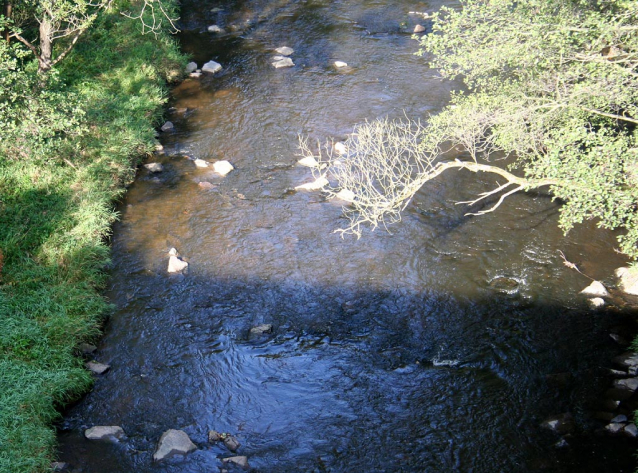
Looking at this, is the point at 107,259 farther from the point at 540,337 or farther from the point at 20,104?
the point at 540,337

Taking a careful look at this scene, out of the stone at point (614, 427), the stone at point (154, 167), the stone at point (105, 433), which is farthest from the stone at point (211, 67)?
the stone at point (614, 427)

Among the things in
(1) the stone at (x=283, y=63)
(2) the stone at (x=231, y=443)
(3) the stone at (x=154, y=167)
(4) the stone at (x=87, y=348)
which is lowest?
(2) the stone at (x=231, y=443)

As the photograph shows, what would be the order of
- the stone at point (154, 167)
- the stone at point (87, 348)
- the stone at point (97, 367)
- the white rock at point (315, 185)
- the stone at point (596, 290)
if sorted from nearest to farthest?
the stone at point (97, 367), the stone at point (87, 348), the stone at point (596, 290), the white rock at point (315, 185), the stone at point (154, 167)

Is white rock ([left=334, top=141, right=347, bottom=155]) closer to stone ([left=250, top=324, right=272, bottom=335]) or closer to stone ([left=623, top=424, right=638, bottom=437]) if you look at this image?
stone ([left=250, top=324, right=272, bottom=335])

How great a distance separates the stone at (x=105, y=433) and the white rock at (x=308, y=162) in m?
6.82

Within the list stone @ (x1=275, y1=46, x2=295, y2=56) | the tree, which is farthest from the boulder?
stone @ (x1=275, y1=46, x2=295, y2=56)

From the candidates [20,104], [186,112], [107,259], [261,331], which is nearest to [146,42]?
[186,112]

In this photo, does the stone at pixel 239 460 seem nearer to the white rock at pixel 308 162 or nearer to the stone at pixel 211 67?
the white rock at pixel 308 162

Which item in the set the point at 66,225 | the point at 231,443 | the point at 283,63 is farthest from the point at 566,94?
the point at 283,63

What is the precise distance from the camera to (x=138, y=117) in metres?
13.1

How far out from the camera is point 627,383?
24.8 ft

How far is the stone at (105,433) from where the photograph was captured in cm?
685

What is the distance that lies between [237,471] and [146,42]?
497 inches

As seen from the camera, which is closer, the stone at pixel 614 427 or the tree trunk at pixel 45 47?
the stone at pixel 614 427
